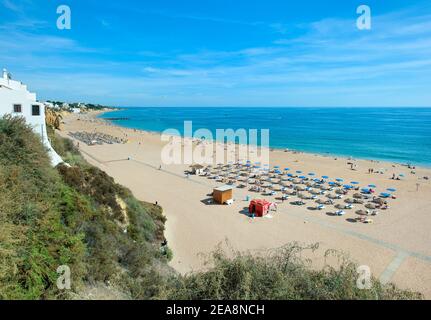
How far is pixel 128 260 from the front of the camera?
842cm

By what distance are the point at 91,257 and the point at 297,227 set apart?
1187 centimetres

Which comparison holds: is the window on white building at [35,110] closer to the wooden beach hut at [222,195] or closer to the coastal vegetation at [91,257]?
the coastal vegetation at [91,257]

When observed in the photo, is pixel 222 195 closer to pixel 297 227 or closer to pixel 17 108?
pixel 297 227

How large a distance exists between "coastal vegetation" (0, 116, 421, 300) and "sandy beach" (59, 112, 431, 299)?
2.75m

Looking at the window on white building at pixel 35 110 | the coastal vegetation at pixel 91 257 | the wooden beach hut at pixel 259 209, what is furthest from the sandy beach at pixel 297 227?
the window on white building at pixel 35 110

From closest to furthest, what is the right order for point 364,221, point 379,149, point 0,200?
point 0,200
point 364,221
point 379,149

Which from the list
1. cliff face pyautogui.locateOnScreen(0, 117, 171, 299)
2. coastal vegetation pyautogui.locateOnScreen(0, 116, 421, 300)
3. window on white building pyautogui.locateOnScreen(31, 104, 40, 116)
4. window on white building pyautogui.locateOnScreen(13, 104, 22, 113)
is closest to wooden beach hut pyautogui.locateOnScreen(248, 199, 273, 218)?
cliff face pyautogui.locateOnScreen(0, 117, 171, 299)

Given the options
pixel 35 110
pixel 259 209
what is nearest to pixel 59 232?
pixel 35 110

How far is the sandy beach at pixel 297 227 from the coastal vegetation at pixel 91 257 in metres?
2.75

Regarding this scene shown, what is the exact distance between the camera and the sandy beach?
40.1 ft
